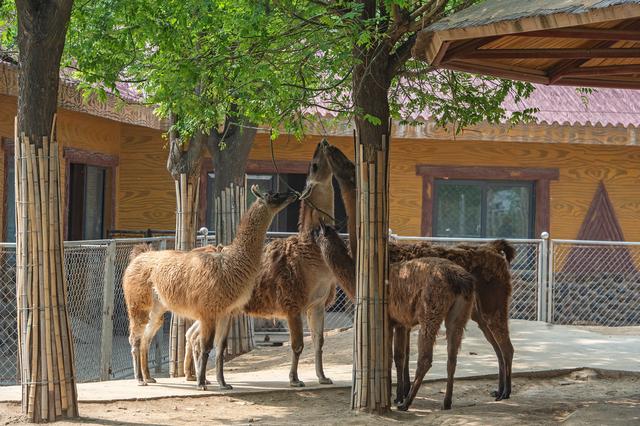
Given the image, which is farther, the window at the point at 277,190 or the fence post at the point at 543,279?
the window at the point at 277,190

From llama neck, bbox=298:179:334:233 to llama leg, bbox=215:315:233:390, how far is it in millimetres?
1262

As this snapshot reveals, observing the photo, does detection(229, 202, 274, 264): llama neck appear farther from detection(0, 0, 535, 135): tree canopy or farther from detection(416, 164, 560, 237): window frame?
detection(416, 164, 560, 237): window frame

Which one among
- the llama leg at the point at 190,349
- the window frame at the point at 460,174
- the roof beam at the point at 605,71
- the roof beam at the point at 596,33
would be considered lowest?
the llama leg at the point at 190,349

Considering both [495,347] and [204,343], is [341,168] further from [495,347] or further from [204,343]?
[495,347]

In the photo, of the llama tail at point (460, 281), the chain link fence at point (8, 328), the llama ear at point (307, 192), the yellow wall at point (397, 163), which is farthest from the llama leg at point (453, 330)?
the yellow wall at point (397, 163)

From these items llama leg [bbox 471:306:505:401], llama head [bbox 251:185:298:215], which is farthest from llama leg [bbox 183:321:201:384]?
llama leg [bbox 471:306:505:401]

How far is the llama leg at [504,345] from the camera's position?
9.41 m

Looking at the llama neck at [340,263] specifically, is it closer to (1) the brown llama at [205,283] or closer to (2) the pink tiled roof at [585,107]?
(1) the brown llama at [205,283]

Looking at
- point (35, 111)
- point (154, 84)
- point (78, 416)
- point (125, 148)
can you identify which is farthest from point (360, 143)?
point (125, 148)

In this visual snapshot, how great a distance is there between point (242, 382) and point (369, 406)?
7.25ft

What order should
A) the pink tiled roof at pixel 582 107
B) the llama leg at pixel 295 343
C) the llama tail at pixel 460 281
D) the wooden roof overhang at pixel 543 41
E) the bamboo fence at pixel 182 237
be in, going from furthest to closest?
the pink tiled roof at pixel 582 107, the bamboo fence at pixel 182 237, the llama leg at pixel 295 343, the llama tail at pixel 460 281, the wooden roof overhang at pixel 543 41

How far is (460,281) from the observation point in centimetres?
854

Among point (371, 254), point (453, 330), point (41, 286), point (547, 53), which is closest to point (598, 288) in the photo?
point (453, 330)

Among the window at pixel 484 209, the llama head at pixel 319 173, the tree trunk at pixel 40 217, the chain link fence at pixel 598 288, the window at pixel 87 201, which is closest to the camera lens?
the tree trunk at pixel 40 217
